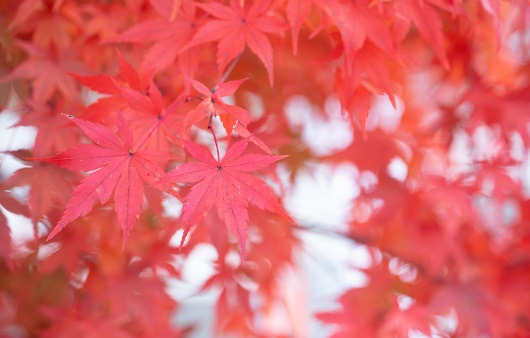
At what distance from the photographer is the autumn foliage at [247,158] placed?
597mm

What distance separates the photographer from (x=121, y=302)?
3.41 feet

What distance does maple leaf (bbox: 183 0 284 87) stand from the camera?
675mm

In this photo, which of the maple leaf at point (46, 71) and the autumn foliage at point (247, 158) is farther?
the maple leaf at point (46, 71)

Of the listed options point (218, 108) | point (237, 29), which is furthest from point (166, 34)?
point (218, 108)

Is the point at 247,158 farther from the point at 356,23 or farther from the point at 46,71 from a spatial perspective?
the point at 46,71

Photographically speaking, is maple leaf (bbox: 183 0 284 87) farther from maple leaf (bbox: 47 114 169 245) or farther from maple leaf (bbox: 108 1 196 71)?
maple leaf (bbox: 47 114 169 245)

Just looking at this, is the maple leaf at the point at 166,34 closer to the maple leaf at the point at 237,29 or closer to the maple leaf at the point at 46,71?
the maple leaf at the point at 237,29

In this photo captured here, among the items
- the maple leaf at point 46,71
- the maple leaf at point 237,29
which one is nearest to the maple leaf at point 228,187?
the maple leaf at point 237,29

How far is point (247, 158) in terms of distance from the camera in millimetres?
588

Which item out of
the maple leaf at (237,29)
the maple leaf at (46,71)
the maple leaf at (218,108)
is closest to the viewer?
the maple leaf at (218,108)

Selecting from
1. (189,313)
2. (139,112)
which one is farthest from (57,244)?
(189,313)

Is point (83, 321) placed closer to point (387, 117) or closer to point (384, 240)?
point (384, 240)

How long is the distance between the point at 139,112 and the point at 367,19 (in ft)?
1.03

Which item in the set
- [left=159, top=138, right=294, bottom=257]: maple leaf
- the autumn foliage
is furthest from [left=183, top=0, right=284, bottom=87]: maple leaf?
[left=159, top=138, right=294, bottom=257]: maple leaf
